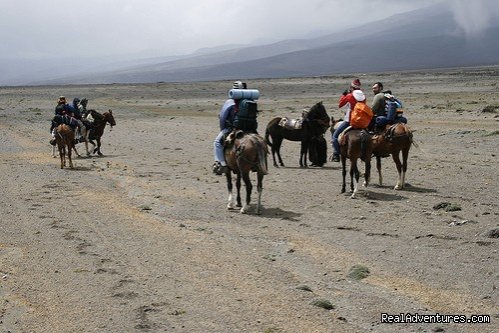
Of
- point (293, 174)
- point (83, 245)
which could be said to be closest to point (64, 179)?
point (293, 174)

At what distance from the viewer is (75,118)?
22.7 meters

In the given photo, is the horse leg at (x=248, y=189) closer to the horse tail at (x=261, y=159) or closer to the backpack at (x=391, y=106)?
the horse tail at (x=261, y=159)

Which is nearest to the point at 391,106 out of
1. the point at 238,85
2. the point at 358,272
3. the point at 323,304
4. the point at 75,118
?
the point at 238,85

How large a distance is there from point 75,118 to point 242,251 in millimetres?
13860

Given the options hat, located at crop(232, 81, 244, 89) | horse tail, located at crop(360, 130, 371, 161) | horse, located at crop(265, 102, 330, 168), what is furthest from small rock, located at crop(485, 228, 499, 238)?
horse, located at crop(265, 102, 330, 168)

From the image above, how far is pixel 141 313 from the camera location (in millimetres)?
7809

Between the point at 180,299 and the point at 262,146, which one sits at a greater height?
the point at 262,146

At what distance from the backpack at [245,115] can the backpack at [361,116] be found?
242 centimetres

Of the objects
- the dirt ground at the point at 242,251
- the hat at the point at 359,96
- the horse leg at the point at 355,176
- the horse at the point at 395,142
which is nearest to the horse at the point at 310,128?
the dirt ground at the point at 242,251

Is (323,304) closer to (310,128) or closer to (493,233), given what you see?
(493,233)

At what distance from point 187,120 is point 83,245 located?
30.3m

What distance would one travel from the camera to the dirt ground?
7758mm

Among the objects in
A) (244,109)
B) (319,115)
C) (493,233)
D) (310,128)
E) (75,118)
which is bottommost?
(493,233)

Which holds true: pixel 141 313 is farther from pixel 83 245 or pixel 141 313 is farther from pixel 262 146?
pixel 262 146
